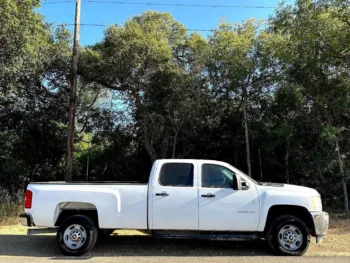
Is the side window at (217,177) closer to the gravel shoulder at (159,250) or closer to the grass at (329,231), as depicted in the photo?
the gravel shoulder at (159,250)

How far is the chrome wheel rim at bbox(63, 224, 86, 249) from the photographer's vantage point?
7.72 m

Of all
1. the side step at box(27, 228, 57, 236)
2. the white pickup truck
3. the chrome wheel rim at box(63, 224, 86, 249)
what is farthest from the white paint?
the chrome wheel rim at box(63, 224, 86, 249)

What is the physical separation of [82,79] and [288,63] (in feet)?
27.5

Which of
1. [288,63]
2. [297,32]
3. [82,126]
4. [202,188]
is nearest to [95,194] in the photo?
[202,188]

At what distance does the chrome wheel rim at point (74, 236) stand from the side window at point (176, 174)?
6.05ft

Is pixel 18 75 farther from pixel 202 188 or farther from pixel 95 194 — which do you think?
pixel 202 188

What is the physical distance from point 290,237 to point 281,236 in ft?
0.61

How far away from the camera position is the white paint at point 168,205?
25.1ft

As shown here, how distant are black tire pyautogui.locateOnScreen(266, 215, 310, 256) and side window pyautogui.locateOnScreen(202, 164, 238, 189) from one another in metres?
1.13

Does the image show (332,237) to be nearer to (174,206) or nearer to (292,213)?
(292,213)

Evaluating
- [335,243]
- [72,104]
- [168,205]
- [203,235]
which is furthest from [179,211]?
[72,104]

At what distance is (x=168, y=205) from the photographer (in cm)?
767

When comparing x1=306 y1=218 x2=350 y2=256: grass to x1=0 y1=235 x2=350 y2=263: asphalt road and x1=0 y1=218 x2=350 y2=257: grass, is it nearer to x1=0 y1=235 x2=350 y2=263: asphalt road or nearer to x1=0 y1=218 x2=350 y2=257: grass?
x1=0 y1=218 x2=350 y2=257: grass

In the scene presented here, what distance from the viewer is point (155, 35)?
15.5m
